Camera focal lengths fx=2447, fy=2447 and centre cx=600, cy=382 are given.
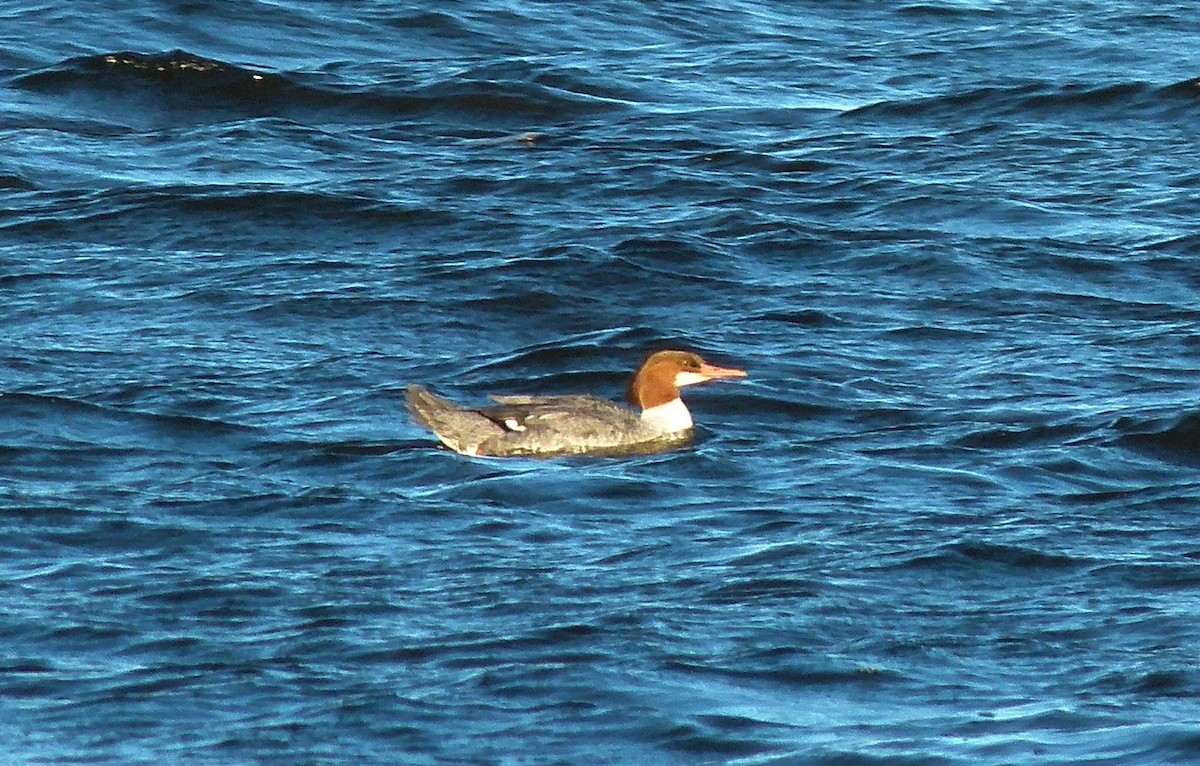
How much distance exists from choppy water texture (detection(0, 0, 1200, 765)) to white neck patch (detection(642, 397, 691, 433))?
219 mm

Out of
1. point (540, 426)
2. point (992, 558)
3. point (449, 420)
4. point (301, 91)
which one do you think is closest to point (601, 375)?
point (540, 426)

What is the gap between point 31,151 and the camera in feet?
53.6

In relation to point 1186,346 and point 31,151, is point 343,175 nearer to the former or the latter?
point 31,151

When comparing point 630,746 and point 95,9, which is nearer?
point 630,746

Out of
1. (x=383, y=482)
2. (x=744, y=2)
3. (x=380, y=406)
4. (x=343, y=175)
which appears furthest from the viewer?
(x=744, y=2)

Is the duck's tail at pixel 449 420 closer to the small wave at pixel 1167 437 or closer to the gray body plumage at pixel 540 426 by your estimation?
the gray body plumage at pixel 540 426

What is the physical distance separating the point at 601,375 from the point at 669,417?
50.1 inches

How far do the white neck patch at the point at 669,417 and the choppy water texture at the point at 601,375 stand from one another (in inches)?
8.6

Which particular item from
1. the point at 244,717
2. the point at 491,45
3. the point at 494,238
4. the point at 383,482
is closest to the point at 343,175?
the point at 494,238

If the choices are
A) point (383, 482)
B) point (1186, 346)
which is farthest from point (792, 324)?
point (383, 482)

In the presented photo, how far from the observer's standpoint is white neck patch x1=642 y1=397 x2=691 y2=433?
11.9 m

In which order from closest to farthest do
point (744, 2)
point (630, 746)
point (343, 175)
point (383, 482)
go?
1. point (630, 746)
2. point (383, 482)
3. point (343, 175)
4. point (744, 2)

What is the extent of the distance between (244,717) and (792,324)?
19.7 ft

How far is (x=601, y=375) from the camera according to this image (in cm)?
1309
